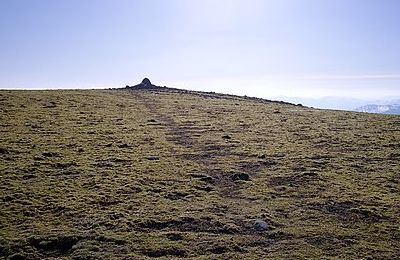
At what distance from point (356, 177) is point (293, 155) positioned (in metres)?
5.99

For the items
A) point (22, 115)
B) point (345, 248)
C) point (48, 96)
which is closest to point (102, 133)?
point (22, 115)

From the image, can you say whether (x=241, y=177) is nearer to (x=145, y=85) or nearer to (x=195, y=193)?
(x=195, y=193)

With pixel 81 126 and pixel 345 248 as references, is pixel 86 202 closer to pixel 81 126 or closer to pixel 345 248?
pixel 345 248

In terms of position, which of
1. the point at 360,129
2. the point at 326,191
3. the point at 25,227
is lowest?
the point at 25,227

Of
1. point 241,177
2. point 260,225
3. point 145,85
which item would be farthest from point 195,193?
point 145,85

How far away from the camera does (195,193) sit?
17734 mm

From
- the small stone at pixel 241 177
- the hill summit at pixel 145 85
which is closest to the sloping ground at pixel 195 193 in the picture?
the small stone at pixel 241 177

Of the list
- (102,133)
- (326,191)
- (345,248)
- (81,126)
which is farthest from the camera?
(81,126)

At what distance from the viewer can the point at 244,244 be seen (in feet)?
41.4

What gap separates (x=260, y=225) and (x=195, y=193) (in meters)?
4.53

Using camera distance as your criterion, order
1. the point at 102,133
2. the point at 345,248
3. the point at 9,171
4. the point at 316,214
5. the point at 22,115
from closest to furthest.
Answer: the point at 345,248 → the point at 316,214 → the point at 9,171 → the point at 102,133 → the point at 22,115

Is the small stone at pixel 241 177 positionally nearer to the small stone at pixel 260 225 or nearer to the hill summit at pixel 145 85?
the small stone at pixel 260 225

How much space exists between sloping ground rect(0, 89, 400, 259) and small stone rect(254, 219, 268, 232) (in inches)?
5.4

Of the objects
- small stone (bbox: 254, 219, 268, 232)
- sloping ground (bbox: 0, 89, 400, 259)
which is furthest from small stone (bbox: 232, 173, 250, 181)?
small stone (bbox: 254, 219, 268, 232)
